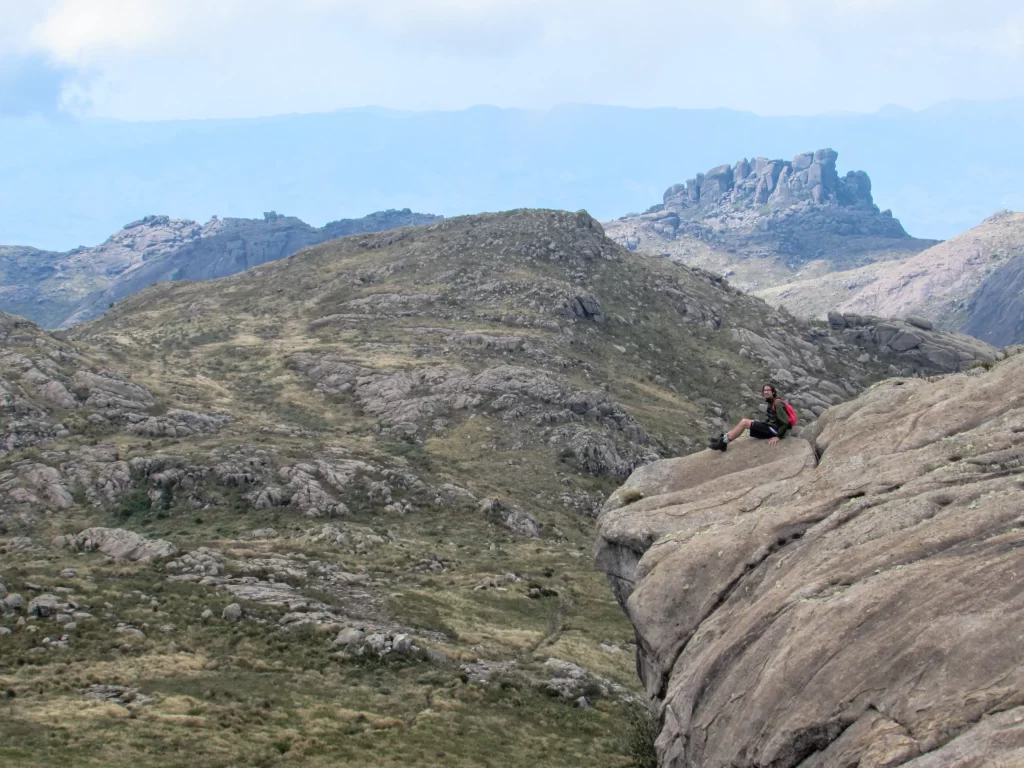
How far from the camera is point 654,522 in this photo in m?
27.9

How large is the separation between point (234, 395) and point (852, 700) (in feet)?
345

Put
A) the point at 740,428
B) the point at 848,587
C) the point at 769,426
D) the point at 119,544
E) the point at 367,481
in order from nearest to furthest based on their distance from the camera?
the point at 848,587
the point at 740,428
the point at 769,426
the point at 119,544
the point at 367,481

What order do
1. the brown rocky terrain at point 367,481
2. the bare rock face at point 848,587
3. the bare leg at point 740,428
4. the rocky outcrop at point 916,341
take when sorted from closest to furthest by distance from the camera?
1. the bare rock face at point 848,587
2. the bare leg at point 740,428
3. the brown rocky terrain at point 367,481
4. the rocky outcrop at point 916,341

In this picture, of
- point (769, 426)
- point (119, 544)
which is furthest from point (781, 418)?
point (119, 544)

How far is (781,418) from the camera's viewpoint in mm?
30734

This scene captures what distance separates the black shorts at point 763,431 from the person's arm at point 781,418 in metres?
0.19

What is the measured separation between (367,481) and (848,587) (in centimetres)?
6795

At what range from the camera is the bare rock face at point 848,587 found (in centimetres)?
1650

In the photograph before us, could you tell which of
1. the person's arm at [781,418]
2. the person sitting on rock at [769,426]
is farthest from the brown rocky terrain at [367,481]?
the person's arm at [781,418]

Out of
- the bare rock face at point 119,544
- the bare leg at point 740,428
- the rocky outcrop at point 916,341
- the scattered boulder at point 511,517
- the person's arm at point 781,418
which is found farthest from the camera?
the rocky outcrop at point 916,341

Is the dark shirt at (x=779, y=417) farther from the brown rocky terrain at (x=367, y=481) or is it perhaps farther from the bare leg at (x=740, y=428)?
the brown rocky terrain at (x=367, y=481)

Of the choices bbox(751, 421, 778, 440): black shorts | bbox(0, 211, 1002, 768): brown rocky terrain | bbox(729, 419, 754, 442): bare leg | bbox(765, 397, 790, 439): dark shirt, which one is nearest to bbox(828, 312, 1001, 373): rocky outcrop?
bbox(0, 211, 1002, 768): brown rocky terrain

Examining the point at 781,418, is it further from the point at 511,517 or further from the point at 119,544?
the point at 511,517

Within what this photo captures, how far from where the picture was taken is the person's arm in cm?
3062
